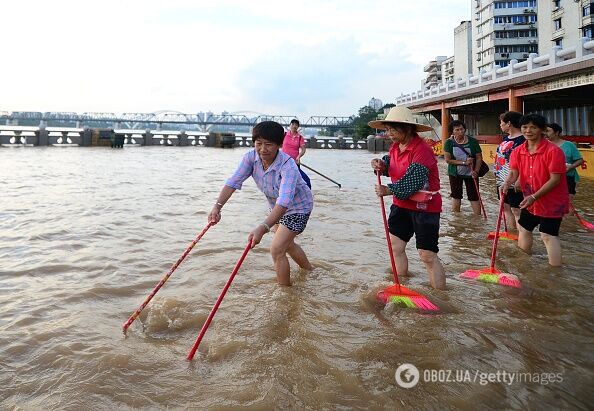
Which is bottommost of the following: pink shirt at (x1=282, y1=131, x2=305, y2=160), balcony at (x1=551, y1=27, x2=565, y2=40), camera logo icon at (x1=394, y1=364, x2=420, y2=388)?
camera logo icon at (x1=394, y1=364, x2=420, y2=388)

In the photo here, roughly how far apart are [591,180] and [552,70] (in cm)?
461

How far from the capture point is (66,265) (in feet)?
15.0

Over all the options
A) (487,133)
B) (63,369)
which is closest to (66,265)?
(63,369)

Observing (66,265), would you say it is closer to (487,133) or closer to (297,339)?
(297,339)

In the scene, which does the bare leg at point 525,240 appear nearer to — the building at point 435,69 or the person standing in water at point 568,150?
the person standing in water at point 568,150

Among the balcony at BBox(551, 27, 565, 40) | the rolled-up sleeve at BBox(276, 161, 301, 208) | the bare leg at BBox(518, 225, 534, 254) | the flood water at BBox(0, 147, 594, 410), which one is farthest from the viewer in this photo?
the balcony at BBox(551, 27, 565, 40)

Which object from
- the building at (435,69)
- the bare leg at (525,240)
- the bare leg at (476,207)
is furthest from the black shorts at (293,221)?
the building at (435,69)

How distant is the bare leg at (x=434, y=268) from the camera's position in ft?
12.0

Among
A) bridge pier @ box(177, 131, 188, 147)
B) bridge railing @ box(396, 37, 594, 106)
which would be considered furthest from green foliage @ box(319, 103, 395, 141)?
bridge pier @ box(177, 131, 188, 147)

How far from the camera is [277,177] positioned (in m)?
3.62

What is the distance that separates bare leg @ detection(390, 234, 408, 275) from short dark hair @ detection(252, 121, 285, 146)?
1483mm

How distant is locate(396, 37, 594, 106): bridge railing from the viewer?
14.1 meters

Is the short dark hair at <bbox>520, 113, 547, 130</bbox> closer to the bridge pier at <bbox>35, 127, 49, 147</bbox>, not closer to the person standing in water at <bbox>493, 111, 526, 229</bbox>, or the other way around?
the person standing in water at <bbox>493, 111, 526, 229</bbox>

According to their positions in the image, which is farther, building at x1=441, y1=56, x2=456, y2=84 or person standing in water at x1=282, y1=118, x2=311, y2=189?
building at x1=441, y1=56, x2=456, y2=84
